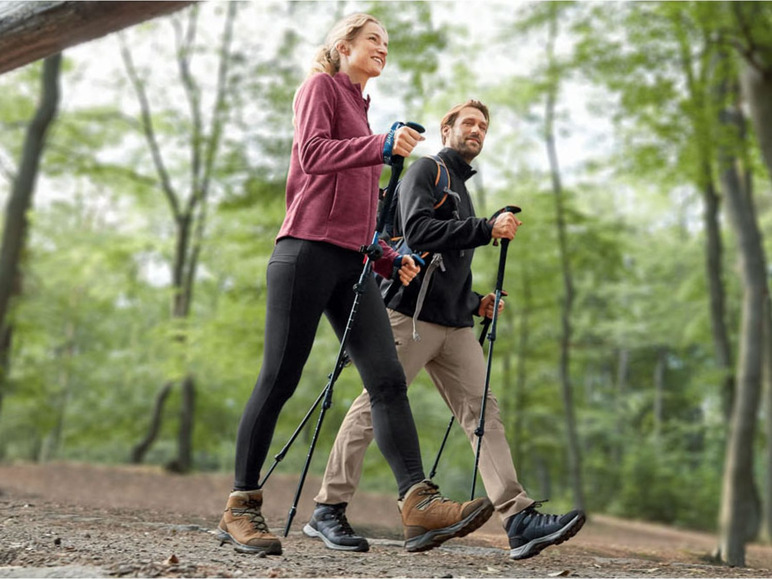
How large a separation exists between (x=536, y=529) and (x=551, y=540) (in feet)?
0.30

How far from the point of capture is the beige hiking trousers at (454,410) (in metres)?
4.03

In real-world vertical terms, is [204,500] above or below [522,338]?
below

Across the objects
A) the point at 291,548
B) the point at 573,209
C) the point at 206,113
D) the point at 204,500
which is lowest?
the point at 204,500

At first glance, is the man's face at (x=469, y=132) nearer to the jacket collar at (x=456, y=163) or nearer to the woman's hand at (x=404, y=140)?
the jacket collar at (x=456, y=163)

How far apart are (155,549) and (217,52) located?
1547 cm

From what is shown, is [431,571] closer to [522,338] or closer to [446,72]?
[446,72]

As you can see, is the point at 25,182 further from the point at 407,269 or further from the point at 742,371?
the point at 742,371

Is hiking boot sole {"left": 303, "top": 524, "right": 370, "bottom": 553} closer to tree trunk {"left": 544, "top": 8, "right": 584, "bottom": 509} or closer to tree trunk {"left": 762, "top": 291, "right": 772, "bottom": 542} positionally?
tree trunk {"left": 762, "top": 291, "right": 772, "bottom": 542}

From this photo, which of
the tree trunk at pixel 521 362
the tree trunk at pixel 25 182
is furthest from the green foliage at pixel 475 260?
the tree trunk at pixel 25 182

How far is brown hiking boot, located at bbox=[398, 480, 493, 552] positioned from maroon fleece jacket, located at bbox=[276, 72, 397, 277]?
108 centimetres

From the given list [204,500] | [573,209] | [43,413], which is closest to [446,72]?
[573,209]

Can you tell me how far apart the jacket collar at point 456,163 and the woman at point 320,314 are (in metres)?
0.82

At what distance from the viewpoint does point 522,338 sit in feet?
69.2

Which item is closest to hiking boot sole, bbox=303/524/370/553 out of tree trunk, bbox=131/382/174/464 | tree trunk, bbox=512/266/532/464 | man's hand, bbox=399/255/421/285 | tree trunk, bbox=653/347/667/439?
man's hand, bbox=399/255/421/285
